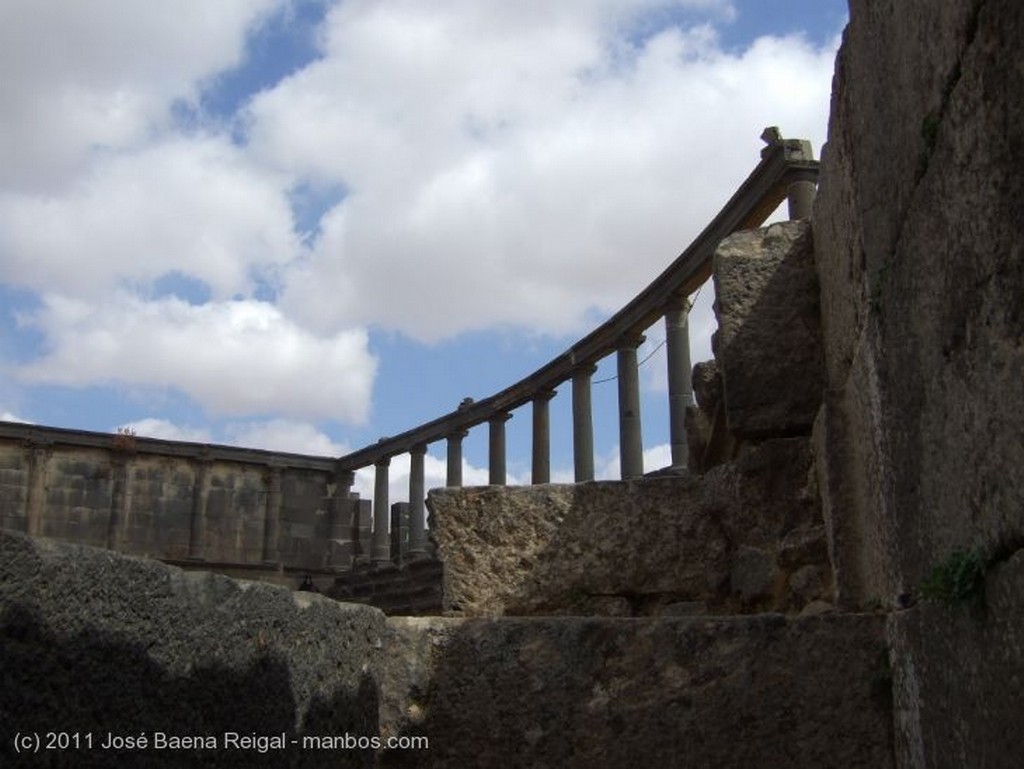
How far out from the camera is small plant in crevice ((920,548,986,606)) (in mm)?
2482

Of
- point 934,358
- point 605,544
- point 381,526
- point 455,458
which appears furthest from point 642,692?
point 381,526

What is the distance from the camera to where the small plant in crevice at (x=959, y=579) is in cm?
248

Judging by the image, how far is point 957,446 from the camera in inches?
103

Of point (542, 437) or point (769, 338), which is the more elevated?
point (542, 437)

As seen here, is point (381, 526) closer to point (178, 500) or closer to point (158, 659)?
point (178, 500)

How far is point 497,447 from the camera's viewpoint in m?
27.1

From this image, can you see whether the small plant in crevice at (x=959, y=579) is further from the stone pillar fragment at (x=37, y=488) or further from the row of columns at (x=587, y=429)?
the stone pillar fragment at (x=37, y=488)

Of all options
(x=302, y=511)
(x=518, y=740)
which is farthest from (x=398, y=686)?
(x=302, y=511)

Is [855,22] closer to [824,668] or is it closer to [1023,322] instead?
[1023,322]

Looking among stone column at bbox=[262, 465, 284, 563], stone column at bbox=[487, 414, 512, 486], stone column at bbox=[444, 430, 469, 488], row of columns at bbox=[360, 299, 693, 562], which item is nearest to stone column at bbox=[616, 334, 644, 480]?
row of columns at bbox=[360, 299, 693, 562]

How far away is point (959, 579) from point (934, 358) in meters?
0.54

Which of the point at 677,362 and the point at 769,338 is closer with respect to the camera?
the point at 769,338

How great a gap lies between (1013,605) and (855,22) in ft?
6.37

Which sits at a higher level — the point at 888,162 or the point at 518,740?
the point at 888,162
